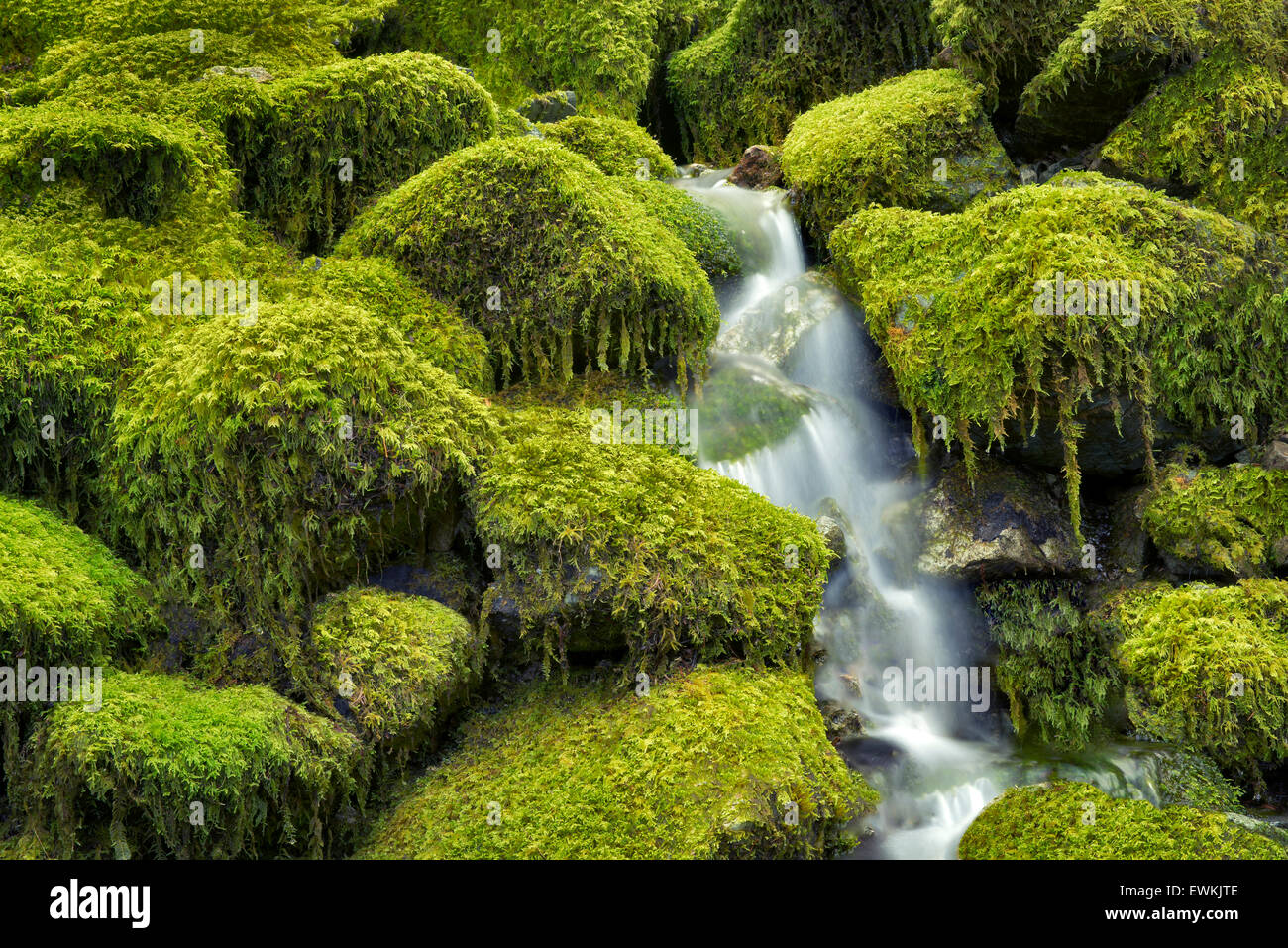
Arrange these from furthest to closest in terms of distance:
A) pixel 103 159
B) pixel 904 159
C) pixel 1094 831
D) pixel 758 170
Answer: pixel 758 170 < pixel 904 159 < pixel 103 159 < pixel 1094 831

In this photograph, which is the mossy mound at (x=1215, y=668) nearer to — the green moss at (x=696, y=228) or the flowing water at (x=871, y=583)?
the flowing water at (x=871, y=583)

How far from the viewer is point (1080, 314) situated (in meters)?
7.96

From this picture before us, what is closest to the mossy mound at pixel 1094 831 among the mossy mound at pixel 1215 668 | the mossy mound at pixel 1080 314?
the mossy mound at pixel 1215 668

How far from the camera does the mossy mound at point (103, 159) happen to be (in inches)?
323

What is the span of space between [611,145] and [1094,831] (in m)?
7.81

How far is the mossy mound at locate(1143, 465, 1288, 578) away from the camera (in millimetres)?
8078

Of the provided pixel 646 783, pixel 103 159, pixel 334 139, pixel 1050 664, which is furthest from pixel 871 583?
pixel 103 159

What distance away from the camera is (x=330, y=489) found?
6809 mm

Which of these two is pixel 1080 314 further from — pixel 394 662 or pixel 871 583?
pixel 394 662

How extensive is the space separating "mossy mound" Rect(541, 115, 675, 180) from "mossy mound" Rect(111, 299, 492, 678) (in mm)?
4704

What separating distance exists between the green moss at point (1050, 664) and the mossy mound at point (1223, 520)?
0.87 m
